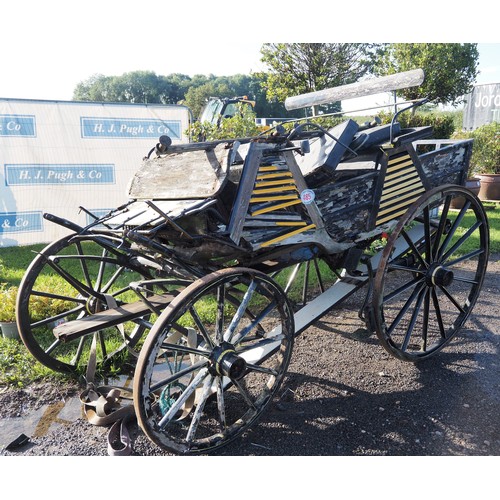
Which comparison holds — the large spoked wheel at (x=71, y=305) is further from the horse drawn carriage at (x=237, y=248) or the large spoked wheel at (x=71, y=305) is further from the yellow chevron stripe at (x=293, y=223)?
the yellow chevron stripe at (x=293, y=223)

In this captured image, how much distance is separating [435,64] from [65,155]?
10.4m

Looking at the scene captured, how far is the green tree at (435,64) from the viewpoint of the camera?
512 inches

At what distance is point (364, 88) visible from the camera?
3.59 metres

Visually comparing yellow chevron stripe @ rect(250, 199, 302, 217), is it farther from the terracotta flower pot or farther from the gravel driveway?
the terracotta flower pot

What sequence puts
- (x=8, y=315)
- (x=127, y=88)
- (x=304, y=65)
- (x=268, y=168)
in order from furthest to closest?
1. (x=127, y=88)
2. (x=304, y=65)
3. (x=8, y=315)
4. (x=268, y=168)

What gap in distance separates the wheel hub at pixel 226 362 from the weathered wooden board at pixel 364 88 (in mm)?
2113

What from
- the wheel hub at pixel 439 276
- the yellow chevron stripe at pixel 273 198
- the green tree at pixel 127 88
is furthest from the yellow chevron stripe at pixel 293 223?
the green tree at pixel 127 88

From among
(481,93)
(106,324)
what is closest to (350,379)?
(106,324)

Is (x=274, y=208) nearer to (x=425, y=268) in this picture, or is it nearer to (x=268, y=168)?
(x=268, y=168)

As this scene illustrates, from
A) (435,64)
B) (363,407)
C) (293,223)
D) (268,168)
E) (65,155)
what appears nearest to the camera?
(268,168)

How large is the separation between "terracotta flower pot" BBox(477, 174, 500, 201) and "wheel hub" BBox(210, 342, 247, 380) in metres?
10.1

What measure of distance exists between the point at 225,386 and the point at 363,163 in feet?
6.28

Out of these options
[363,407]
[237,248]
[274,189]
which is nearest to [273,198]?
[274,189]

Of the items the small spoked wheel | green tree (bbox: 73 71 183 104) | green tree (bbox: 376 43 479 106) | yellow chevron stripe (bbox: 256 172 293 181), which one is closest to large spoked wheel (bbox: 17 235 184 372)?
yellow chevron stripe (bbox: 256 172 293 181)
